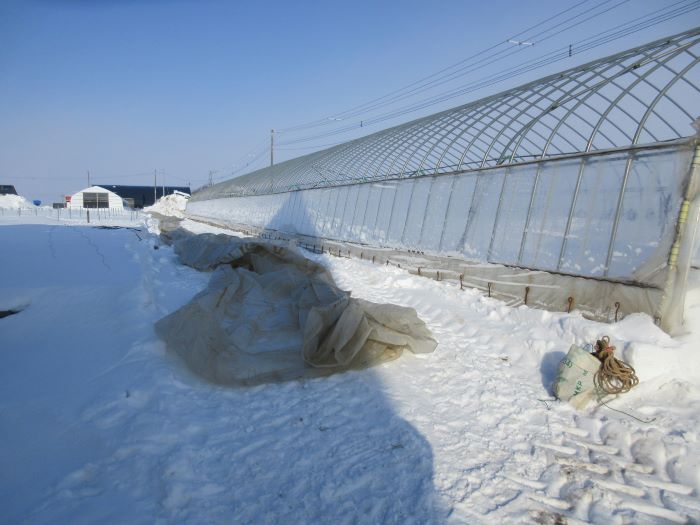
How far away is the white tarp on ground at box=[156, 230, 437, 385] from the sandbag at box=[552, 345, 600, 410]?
66.7 inches

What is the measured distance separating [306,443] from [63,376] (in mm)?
2860

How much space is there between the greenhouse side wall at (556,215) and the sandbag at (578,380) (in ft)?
6.39

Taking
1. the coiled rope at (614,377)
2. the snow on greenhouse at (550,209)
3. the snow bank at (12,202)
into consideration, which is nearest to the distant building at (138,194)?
the snow bank at (12,202)

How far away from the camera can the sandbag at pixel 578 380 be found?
15.5 feet

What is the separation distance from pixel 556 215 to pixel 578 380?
4.22 metres

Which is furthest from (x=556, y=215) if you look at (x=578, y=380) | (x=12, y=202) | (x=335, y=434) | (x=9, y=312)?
(x=12, y=202)

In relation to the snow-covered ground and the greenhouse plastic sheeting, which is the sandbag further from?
the greenhouse plastic sheeting

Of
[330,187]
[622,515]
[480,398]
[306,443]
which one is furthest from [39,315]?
[330,187]

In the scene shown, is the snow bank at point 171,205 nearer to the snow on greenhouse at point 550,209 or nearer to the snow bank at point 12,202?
the snow bank at point 12,202

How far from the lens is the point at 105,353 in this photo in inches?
194

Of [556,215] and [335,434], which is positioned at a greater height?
[556,215]

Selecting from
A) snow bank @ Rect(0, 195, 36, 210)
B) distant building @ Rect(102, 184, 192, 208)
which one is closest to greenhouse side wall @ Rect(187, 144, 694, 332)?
snow bank @ Rect(0, 195, 36, 210)

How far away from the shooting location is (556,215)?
7.96 m

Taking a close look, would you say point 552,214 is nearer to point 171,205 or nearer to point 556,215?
point 556,215
